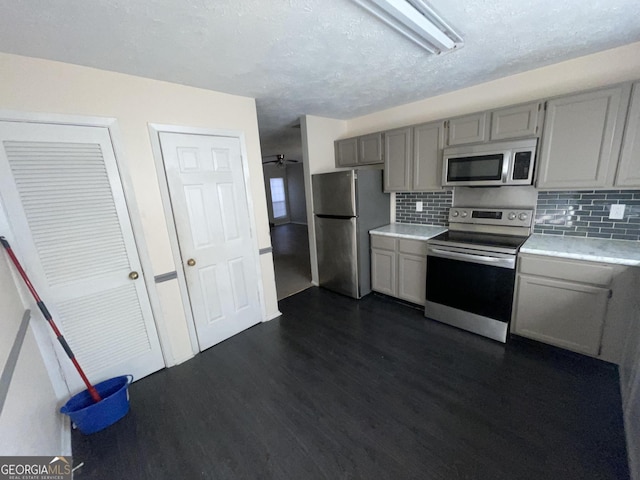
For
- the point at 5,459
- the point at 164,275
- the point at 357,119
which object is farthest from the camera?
the point at 357,119

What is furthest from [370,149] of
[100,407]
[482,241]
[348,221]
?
[100,407]

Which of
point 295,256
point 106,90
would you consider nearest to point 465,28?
point 106,90

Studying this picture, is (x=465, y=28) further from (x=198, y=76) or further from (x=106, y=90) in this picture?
(x=106, y=90)

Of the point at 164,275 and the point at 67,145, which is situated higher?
the point at 67,145

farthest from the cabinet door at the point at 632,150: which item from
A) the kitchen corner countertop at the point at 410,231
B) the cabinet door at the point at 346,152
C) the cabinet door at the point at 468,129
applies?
the cabinet door at the point at 346,152

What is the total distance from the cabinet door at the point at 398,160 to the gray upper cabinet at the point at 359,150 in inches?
5.0

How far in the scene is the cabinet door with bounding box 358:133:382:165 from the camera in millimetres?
3224

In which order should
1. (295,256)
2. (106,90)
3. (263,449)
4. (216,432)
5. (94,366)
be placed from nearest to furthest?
(263,449) < (216,432) < (106,90) < (94,366) < (295,256)

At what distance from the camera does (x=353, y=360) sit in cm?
224

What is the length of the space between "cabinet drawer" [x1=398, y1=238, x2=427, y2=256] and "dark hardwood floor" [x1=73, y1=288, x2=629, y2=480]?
2.87ft

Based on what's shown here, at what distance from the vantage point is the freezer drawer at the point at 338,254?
321cm

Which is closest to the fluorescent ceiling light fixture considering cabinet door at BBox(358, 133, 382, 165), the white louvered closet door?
cabinet door at BBox(358, 133, 382, 165)

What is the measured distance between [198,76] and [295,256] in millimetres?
3843

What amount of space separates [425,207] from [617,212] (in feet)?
5.27
